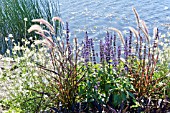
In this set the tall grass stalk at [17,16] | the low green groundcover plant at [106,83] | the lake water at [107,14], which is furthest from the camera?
the lake water at [107,14]

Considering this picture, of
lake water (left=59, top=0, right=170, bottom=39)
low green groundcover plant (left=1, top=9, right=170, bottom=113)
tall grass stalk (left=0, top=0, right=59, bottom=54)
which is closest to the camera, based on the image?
low green groundcover plant (left=1, top=9, right=170, bottom=113)

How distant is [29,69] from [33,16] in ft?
14.1

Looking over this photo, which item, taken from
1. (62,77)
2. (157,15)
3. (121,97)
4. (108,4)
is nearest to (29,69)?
(62,77)

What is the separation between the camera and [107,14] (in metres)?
9.80

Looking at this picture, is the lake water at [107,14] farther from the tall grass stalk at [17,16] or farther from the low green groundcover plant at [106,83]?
the low green groundcover plant at [106,83]

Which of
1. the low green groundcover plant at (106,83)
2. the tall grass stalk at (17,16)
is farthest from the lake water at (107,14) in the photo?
the low green groundcover plant at (106,83)

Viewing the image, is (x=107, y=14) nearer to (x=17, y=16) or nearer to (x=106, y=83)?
(x=17, y=16)

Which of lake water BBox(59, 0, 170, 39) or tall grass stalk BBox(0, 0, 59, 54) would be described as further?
lake water BBox(59, 0, 170, 39)

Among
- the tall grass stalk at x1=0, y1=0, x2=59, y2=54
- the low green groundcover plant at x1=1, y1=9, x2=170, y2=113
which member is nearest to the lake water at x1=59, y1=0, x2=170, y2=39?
the tall grass stalk at x1=0, y1=0, x2=59, y2=54

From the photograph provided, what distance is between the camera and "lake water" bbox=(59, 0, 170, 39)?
28.3ft

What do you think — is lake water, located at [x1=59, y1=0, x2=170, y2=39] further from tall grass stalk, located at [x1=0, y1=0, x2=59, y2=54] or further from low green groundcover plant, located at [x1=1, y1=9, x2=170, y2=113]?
low green groundcover plant, located at [x1=1, y1=9, x2=170, y2=113]

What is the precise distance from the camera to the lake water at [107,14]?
28.3ft

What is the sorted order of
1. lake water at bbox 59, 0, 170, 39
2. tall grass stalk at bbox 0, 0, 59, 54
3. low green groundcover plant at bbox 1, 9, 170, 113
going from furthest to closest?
lake water at bbox 59, 0, 170, 39
tall grass stalk at bbox 0, 0, 59, 54
low green groundcover plant at bbox 1, 9, 170, 113

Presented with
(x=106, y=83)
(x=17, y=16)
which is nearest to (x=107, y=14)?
(x=17, y=16)
